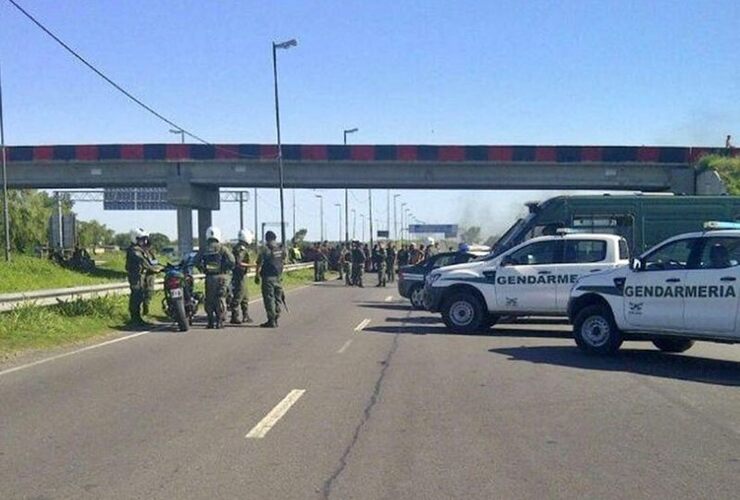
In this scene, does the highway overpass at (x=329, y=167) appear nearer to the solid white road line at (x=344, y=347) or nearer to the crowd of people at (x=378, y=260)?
the crowd of people at (x=378, y=260)

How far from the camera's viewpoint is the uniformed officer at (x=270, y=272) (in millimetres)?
18109

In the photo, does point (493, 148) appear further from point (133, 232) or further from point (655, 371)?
point (655, 371)

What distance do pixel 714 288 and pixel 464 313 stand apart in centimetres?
608

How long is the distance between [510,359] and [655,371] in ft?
6.74

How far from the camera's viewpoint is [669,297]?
41.7ft

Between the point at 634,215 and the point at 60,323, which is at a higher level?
the point at 634,215

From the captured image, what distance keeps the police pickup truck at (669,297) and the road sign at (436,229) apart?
131m

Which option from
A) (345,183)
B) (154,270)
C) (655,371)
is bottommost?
(655,371)

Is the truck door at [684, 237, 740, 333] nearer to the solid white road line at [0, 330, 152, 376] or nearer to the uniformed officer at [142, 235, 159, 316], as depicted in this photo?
the solid white road line at [0, 330, 152, 376]

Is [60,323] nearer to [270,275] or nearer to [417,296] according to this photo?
[270,275]

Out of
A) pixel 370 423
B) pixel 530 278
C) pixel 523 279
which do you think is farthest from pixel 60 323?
pixel 370 423

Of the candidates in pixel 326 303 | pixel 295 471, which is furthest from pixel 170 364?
pixel 326 303

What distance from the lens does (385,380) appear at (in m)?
11.4

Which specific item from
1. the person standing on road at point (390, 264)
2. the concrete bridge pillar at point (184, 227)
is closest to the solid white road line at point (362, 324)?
the person standing on road at point (390, 264)
